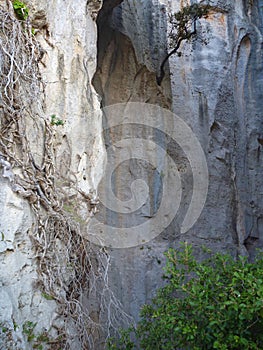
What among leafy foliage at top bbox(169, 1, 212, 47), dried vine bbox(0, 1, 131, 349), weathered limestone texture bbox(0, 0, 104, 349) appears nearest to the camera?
weathered limestone texture bbox(0, 0, 104, 349)

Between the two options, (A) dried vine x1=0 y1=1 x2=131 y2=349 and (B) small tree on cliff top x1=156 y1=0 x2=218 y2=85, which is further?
(B) small tree on cliff top x1=156 y1=0 x2=218 y2=85

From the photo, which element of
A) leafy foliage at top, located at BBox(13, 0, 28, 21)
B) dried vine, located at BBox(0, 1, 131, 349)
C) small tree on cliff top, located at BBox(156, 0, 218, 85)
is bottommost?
dried vine, located at BBox(0, 1, 131, 349)

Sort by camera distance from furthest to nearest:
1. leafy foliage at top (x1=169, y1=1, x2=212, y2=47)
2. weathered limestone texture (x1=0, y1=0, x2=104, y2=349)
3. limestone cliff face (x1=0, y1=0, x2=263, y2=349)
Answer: leafy foliage at top (x1=169, y1=1, x2=212, y2=47) < limestone cliff face (x1=0, y1=0, x2=263, y2=349) < weathered limestone texture (x1=0, y1=0, x2=104, y2=349)

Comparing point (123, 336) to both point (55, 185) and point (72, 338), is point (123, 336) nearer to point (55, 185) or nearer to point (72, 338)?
point (72, 338)

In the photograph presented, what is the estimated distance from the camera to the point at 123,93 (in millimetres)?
7445

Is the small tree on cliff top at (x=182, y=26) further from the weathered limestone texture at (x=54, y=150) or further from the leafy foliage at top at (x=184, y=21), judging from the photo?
the weathered limestone texture at (x=54, y=150)

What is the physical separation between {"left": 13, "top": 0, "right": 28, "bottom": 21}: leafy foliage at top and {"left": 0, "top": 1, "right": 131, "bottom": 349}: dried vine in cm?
5

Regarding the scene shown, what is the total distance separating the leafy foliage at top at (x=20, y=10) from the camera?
363cm

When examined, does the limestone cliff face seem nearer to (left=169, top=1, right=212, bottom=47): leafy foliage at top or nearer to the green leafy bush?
(left=169, top=1, right=212, bottom=47): leafy foliage at top

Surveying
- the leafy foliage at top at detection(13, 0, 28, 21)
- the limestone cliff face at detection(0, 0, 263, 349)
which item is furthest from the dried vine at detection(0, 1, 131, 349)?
the limestone cliff face at detection(0, 0, 263, 349)

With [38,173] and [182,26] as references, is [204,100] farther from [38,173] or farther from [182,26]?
[38,173]

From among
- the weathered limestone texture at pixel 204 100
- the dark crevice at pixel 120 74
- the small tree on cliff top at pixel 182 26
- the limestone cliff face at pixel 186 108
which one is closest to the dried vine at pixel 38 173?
the limestone cliff face at pixel 186 108

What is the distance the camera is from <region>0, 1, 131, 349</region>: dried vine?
3344 mm

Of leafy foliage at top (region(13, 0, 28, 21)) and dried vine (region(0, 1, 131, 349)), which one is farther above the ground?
leafy foliage at top (region(13, 0, 28, 21))
